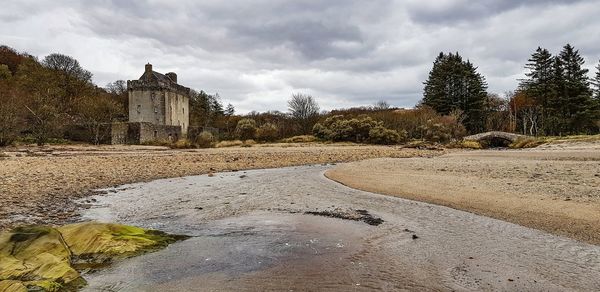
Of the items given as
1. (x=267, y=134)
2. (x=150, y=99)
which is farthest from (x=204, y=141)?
(x=150, y=99)

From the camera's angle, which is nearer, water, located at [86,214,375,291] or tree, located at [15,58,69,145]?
water, located at [86,214,375,291]

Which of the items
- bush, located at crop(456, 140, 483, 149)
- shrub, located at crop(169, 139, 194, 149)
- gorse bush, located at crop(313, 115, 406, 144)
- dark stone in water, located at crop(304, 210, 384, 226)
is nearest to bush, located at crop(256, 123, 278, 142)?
gorse bush, located at crop(313, 115, 406, 144)

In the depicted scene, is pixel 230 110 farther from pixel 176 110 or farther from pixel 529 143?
pixel 529 143

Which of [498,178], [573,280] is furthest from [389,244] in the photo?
[498,178]

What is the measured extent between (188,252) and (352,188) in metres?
8.40

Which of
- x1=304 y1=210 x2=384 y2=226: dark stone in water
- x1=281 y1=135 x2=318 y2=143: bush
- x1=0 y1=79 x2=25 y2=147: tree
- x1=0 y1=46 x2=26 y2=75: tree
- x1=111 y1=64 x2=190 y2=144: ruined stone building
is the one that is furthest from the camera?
x1=0 y1=46 x2=26 y2=75: tree

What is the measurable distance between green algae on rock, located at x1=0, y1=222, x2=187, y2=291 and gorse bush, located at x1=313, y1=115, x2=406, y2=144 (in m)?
42.0

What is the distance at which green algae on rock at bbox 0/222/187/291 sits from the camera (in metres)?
5.18

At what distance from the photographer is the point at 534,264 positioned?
235 inches

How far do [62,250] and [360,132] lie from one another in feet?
149

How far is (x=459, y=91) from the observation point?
6888cm

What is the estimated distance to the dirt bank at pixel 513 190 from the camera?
8.47m

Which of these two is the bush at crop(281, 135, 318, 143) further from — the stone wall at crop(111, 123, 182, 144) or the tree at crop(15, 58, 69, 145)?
the tree at crop(15, 58, 69, 145)

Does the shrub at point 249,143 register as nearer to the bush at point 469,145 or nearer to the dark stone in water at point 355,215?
the bush at point 469,145
